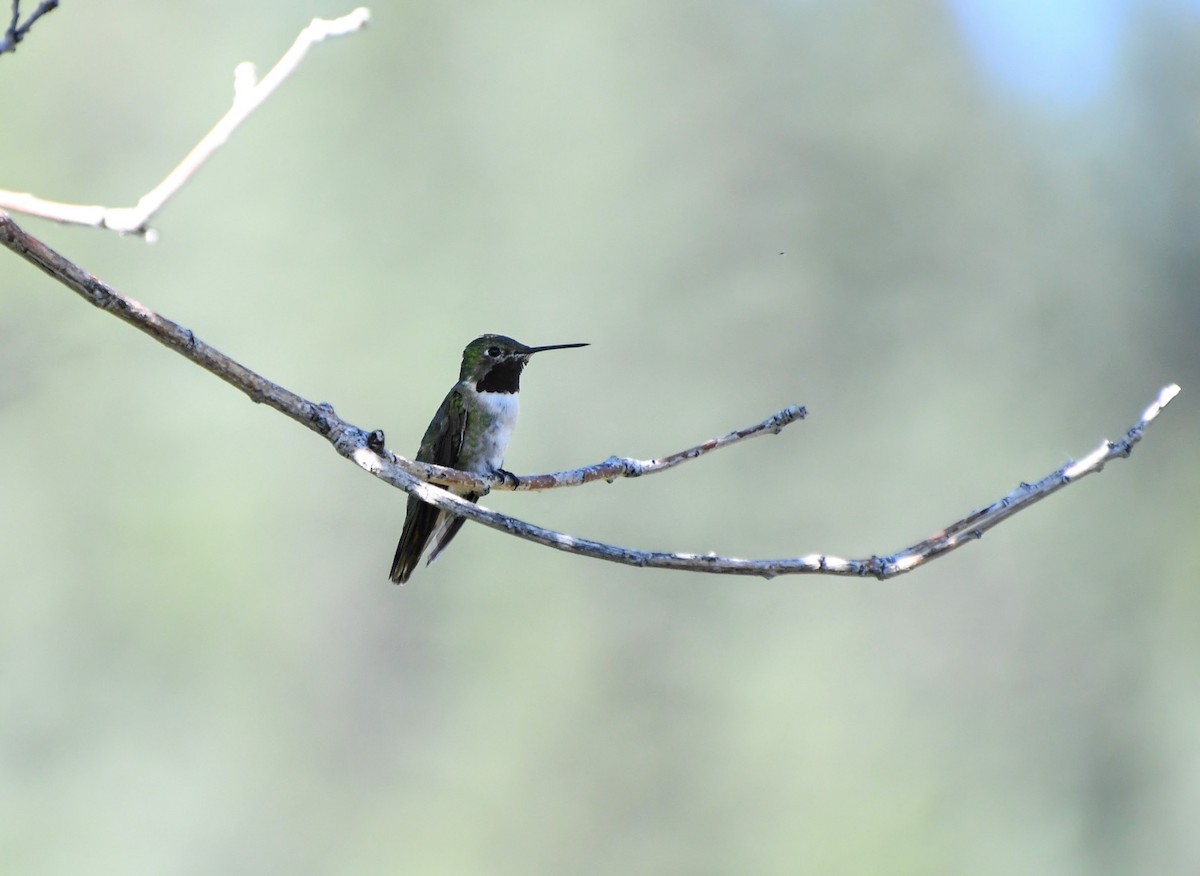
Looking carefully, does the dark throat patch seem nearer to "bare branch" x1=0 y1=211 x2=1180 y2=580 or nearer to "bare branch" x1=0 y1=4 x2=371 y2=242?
"bare branch" x1=0 y1=211 x2=1180 y2=580

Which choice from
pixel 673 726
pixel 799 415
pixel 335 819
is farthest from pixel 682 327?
pixel 799 415

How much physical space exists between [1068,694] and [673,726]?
20.0ft

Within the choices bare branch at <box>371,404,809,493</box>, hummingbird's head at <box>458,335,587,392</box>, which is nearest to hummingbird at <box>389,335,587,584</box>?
hummingbird's head at <box>458,335,587,392</box>

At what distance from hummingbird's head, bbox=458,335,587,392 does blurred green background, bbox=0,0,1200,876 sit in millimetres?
12913

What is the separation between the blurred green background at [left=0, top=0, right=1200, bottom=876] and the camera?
20.3 meters

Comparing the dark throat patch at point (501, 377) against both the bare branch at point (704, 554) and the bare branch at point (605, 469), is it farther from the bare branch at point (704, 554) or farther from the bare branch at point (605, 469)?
the bare branch at point (704, 554)

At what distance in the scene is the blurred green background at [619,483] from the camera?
2031 cm

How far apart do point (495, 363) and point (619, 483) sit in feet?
48.8

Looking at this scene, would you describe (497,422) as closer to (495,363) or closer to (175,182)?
(495,363)

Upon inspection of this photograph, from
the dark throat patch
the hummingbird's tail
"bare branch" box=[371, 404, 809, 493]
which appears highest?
the dark throat patch

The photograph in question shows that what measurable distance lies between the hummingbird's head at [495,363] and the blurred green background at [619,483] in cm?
1291

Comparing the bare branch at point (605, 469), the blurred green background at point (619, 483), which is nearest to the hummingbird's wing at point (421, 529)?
the bare branch at point (605, 469)

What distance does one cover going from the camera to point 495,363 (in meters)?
5.88

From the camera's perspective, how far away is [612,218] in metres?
23.7
